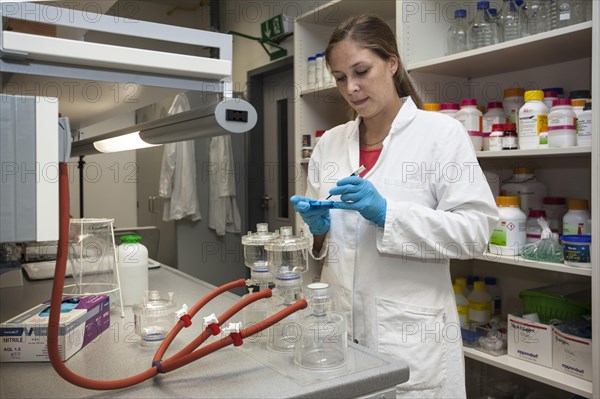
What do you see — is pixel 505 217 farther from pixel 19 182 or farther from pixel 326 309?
pixel 19 182

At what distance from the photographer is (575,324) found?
5.57 feet

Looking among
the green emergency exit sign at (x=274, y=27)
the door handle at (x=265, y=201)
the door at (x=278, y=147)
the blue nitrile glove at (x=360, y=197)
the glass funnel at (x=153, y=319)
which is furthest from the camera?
the door handle at (x=265, y=201)

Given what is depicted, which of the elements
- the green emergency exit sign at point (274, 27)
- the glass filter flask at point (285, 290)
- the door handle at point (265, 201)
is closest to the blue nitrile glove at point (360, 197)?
the glass filter flask at point (285, 290)

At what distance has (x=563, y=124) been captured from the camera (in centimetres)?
159

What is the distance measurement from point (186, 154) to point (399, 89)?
2.73 m

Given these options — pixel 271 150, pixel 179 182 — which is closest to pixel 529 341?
pixel 271 150

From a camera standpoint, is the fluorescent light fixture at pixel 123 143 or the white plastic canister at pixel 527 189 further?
the white plastic canister at pixel 527 189

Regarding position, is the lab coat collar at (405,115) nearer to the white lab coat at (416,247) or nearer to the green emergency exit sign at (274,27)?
the white lab coat at (416,247)

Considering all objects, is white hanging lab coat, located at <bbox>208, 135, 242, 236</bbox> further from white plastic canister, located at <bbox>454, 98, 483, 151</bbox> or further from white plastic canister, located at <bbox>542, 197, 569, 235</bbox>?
white plastic canister, located at <bbox>542, 197, 569, 235</bbox>

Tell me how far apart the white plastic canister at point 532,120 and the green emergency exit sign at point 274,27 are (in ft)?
6.79

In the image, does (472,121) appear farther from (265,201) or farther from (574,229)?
(265,201)

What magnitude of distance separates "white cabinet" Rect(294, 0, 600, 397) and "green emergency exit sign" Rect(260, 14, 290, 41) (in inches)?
33.9

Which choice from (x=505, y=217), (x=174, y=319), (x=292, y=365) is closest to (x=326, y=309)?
(x=292, y=365)

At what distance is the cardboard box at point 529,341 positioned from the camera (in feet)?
5.63
